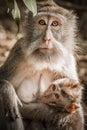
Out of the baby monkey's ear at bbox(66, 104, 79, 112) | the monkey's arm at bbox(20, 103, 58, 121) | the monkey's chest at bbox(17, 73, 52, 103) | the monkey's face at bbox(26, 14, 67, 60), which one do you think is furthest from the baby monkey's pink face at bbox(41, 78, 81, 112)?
the monkey's face at bbox(26, 14, 67, 60)

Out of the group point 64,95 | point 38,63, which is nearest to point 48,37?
point 38,63

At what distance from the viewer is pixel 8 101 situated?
20.2ft

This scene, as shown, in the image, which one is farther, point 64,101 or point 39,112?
point 39,112

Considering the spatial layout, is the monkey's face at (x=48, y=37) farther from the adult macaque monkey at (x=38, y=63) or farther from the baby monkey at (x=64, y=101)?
the baby monkey at (x=64, y=101)

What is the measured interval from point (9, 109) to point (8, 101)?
83 mm

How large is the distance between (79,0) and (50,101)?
586 cm

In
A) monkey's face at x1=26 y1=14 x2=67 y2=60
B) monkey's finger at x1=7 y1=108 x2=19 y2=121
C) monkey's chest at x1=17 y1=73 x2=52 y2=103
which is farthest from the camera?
monkey's chest at x1=17 y1=73 x2=52 y2=103

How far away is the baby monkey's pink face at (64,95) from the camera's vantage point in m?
6.13

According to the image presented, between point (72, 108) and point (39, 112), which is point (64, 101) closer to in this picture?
point (72, 108)

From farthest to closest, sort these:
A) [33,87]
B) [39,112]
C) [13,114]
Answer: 1. [33,87]
2. [39,112]
3. [13,114]

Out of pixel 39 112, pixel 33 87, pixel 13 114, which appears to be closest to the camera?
pixel 13 114

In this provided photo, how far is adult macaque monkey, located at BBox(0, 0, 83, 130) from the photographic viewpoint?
628cm

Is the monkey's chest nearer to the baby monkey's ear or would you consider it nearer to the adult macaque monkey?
the adult macaque monkey

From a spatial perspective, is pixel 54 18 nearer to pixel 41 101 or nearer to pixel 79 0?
pixel 41 101
